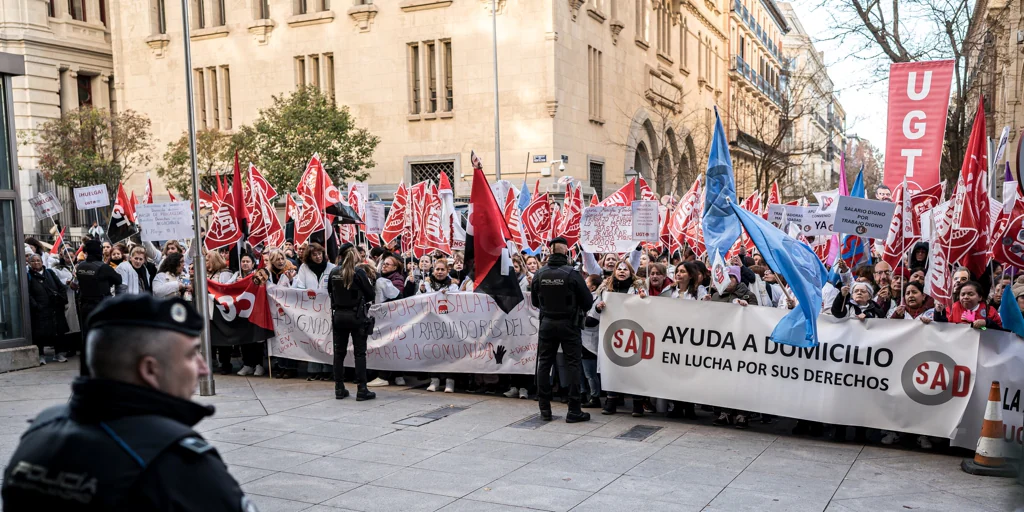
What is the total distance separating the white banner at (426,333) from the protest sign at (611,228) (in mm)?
1454

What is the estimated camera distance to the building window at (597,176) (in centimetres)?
3540

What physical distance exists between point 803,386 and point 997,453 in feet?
5.77

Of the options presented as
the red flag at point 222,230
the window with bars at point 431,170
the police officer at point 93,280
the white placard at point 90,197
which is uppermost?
the window with bars at point 431,170

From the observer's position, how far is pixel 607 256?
1189cm

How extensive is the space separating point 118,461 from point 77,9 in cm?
4026

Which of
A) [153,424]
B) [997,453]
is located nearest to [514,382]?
[997,453]

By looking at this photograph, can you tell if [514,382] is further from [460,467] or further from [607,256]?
[460,467]

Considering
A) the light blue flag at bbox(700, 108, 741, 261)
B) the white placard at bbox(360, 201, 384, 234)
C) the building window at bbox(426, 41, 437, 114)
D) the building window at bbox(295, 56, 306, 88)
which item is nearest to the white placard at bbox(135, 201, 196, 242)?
the white placard at bbox(360, 201, 384, 234)

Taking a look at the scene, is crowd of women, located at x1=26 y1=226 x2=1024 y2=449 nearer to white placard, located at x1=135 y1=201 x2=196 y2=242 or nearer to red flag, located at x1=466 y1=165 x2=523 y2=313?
red flag, located at x1=466 y1=165 x2=523 y2=313

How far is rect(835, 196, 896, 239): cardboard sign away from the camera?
30.4 ft

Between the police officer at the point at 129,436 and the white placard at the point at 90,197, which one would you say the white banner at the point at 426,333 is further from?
the police officer at the point at 129,436

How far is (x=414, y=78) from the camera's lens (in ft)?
109

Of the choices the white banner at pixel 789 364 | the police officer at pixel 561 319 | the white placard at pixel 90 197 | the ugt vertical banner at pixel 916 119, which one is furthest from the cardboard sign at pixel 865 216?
the white placard at pixel 90 197

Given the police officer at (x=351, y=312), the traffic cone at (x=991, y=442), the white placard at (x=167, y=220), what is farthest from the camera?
the white placard at (x=167, y=220)
